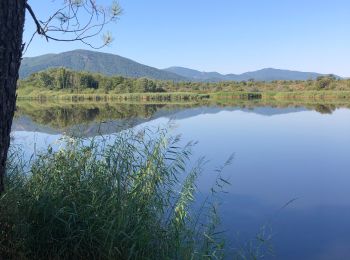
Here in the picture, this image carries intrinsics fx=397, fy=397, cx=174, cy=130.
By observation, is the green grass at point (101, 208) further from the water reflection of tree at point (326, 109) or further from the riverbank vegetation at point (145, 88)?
the riverbank vegetation at point (145, 88)

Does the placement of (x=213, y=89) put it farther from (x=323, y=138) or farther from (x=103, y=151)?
(x=103, y=151)

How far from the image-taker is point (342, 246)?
6.46 meters

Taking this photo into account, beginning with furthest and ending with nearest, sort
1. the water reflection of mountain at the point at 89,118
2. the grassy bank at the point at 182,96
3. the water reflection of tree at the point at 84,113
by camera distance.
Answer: the grassy bank at the point at 182,96 → the water reflection of tree at the point at 84,113 → the water reflection of mountain at the point at 89,118

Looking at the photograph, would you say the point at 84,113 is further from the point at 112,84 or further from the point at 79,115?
the point at 112,84

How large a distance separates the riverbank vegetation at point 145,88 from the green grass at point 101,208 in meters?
56.8

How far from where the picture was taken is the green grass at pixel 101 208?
11.2ft

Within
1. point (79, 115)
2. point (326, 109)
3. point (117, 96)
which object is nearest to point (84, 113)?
point (79, 115)

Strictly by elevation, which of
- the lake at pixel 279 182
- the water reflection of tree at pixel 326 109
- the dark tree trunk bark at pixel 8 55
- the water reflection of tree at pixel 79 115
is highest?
the dark tree trunk bark at pixel 8 55

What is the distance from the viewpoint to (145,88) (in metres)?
72.0

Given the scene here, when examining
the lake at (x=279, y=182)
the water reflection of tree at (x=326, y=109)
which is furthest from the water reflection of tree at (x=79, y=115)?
the water reflection of tree at (x=326, y=109)

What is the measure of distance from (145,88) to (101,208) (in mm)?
68875

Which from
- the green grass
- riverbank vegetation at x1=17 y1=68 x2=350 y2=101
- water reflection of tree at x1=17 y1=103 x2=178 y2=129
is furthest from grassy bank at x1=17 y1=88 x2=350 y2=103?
the green grass

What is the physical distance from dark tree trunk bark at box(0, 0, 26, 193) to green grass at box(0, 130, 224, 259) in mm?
600

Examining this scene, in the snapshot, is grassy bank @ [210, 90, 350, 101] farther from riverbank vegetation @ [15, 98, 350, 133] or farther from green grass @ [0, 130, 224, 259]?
green grass @ [0, 130, 224, 259]
